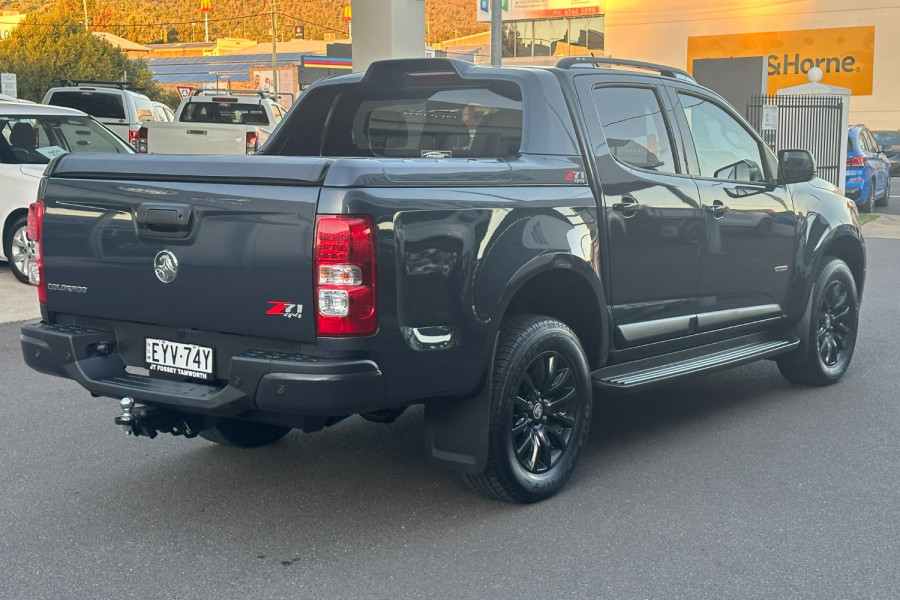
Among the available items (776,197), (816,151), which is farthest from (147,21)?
(776,197)

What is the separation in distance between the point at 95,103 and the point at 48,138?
8.26 metres

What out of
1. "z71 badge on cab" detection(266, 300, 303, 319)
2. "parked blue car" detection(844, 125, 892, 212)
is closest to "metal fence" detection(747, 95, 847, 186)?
"parked blue car" detection(844, 125, 892, 212)

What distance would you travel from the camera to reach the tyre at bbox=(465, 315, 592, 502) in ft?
15.9

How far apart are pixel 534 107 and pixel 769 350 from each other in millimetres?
2308

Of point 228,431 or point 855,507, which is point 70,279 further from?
point 855,507

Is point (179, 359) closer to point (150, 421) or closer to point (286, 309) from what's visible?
point (150, 421)

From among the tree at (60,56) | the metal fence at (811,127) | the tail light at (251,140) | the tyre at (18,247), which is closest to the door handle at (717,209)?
the tyre at (18,247)

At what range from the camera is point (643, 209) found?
5.71 m

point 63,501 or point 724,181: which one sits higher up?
point 724,181

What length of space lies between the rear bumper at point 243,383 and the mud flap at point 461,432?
1.60 ft

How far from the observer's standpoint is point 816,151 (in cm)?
2277

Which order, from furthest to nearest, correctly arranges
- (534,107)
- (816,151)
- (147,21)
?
1. (147,21)
2. (816,151)
3. (534,107)

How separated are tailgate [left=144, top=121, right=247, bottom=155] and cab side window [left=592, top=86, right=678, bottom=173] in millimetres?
10176

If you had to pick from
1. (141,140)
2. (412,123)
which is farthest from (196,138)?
(412,123)
